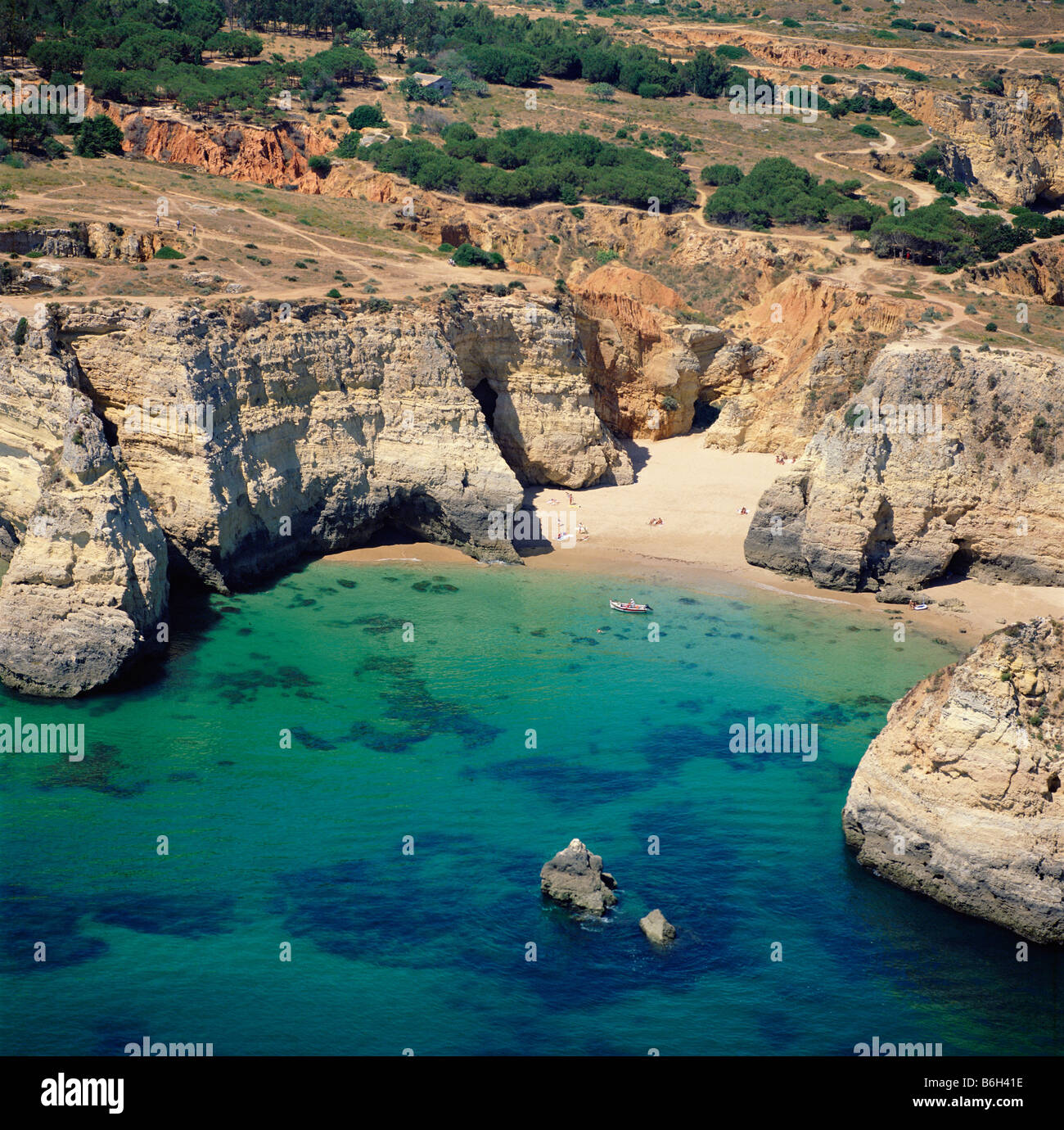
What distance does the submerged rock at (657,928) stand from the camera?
90.4 feet

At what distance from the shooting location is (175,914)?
28094mm

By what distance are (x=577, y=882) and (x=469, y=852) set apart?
3.46 m

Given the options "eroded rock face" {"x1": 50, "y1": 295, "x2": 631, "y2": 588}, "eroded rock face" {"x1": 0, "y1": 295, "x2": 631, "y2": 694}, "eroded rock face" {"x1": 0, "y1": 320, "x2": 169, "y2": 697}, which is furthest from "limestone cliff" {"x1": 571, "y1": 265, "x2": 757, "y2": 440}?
"eroded rock face" {"x1": 0, "y1": 320, "x2": 169, "y2": 697}

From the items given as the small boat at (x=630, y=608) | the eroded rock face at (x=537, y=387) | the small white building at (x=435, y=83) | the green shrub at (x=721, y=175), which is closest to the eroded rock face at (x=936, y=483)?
the small boat at (x=630, y=608)

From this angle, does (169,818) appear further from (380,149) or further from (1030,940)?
(380,149)

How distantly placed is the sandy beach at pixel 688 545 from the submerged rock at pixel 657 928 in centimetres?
1985

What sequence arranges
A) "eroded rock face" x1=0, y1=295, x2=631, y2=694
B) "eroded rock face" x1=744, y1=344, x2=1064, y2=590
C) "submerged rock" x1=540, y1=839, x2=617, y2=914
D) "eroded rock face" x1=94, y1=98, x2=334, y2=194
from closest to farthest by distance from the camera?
→ "submerged rock" x1=540, y1=839, x2=617, y2=914, "eroded rock face" x1=0, y1=295, x2=631, y2=694, "eroded rock face" x1=744, y1=344, x2=1064, y2=590, "eroded rock face" x1=94, y1=98, x2=334, y2=194

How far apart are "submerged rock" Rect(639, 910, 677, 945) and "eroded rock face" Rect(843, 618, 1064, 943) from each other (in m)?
6.14

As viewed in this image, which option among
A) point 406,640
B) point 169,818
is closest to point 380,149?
point 406,640

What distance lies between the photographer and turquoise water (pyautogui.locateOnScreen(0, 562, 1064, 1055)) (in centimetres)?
2531

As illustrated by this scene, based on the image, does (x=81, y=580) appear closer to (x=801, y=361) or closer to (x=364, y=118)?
(x=801, y=361)

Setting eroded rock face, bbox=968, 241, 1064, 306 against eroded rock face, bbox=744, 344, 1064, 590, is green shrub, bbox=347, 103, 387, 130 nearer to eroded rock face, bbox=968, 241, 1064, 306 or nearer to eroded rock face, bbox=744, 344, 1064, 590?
eroded rock face, bbox=968, 241, 1064, 306

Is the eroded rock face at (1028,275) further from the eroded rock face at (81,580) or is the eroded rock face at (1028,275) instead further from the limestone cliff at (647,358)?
the eroded rock face at (81,580)
